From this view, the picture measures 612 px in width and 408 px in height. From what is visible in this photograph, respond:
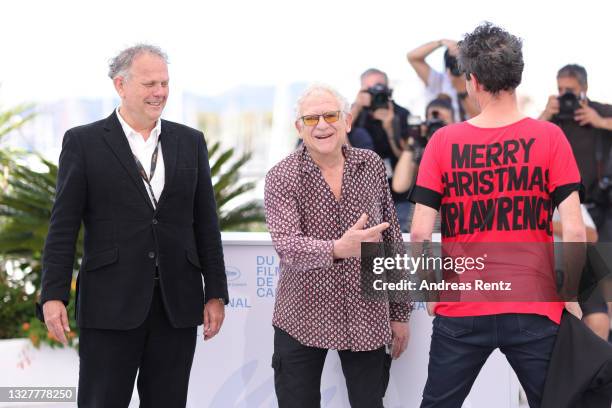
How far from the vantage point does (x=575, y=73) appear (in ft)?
18.1

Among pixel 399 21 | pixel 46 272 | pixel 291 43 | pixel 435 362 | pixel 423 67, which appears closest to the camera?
pixel 435 362

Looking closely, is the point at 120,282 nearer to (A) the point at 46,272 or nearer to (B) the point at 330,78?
(A) the point at 46,272

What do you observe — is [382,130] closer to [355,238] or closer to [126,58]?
[126,58]

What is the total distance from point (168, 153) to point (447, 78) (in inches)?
129

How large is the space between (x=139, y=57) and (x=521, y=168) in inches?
52.7

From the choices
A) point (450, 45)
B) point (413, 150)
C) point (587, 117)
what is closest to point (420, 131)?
point (413, 150)

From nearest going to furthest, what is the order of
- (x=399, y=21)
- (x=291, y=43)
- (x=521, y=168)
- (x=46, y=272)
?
(x=521, y=168) → (x=46, y=272) → (x=399, y=21) → (x=291, y=43)

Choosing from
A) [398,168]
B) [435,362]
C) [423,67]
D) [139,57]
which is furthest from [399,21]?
[435,362]

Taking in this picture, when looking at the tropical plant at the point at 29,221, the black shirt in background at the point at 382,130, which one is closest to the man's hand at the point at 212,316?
the tropical plant at the point at 29,221

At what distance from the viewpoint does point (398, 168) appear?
17.9ft

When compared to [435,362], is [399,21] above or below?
above

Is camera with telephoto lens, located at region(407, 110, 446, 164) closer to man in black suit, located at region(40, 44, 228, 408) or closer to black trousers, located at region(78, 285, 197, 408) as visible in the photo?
man in black suit, located at region(40, 44, 228, 408)

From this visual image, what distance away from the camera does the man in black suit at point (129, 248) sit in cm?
280

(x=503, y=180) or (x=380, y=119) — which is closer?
(x=503, y=180)
